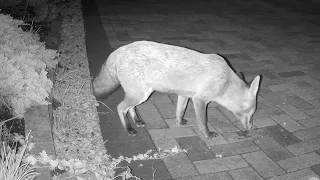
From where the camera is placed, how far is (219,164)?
3.54m

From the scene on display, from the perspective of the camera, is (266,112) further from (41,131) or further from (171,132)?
(41,131)

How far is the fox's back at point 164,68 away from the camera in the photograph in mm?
3568

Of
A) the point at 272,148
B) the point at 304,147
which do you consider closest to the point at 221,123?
the point at 272,148

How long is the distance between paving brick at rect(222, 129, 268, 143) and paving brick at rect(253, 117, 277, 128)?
169 millimetres

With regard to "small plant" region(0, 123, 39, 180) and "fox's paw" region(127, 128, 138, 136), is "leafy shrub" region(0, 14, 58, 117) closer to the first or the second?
"small plant" region(0, 123, 39, 180)

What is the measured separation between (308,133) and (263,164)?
4.08 ft

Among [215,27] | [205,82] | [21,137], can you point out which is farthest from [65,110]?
[215,27]

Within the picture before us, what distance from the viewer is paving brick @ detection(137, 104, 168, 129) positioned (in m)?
4.26

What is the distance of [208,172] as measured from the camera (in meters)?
3.39

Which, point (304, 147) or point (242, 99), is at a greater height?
point (242, 99)

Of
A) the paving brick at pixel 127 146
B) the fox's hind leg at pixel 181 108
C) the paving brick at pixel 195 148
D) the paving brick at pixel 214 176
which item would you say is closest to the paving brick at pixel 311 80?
the fox's hind leg at pixel 181 108

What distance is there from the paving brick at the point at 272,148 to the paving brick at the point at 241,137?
0.09m

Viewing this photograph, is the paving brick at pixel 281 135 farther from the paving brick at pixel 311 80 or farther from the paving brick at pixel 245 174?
the paving brick at pixel 311 80

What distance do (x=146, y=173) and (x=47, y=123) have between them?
1.34 meters
